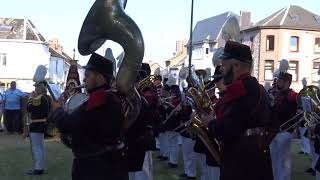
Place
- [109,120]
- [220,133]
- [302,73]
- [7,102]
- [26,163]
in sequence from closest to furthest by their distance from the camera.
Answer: [220,133] < [109,120] < [26,163] < [7,102] < [302,73]

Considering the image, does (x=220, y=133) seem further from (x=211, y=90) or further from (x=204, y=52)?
(x=204, y=52)

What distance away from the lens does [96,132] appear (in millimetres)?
4695

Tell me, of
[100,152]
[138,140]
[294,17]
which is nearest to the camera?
[100,152]

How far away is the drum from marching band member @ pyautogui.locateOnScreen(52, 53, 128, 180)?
3.7 inches

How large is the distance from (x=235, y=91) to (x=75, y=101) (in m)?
1.49

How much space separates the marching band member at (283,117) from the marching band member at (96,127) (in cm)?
415

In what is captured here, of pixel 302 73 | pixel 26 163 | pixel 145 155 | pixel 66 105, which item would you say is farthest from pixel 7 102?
pixel 302 73

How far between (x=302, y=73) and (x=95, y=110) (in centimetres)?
5383

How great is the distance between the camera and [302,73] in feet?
185

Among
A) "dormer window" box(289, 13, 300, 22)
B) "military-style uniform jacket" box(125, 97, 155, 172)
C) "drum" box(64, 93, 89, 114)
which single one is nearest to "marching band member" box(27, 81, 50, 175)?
"military-style uniform jacket" box(125, 97, 155, 172)

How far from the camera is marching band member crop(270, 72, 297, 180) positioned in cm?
864

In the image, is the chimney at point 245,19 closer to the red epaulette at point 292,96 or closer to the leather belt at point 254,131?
the red epaulette at point 292,96

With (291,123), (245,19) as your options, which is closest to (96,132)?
(291,123)

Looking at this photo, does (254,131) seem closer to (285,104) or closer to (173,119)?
(285,104)
